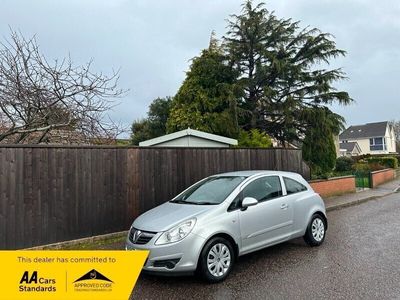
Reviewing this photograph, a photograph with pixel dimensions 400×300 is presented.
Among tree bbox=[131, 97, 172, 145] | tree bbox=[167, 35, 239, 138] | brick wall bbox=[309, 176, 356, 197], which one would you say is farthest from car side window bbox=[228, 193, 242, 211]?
tree bbox=[131, 97, 172, 145]

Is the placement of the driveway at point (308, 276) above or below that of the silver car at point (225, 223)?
below

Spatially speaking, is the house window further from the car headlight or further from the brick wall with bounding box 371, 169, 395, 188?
the car headlight

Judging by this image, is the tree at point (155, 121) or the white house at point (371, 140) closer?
the tree at point (155, 121)

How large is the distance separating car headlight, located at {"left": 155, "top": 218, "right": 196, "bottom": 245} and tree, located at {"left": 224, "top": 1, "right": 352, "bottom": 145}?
13824 mm

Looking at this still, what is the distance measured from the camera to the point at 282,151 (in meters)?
Result: 12.0

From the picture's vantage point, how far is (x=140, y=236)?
500cm

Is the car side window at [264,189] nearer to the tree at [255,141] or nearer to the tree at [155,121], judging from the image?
the tree at [255,141]

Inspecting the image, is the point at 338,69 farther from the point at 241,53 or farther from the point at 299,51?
the point at 241,53

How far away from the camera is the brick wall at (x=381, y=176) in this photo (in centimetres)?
1942

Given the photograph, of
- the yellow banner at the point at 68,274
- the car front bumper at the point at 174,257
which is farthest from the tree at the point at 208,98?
the yellow banner at the point at 68,274

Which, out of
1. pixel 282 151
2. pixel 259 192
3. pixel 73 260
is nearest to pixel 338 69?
pixel 282 151

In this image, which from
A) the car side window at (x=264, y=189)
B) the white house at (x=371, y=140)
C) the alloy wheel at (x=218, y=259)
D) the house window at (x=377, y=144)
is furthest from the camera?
the house window at (x=377, y=144)

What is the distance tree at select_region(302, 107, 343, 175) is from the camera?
17641mm

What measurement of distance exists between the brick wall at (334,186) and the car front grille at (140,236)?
9577 millimetres
